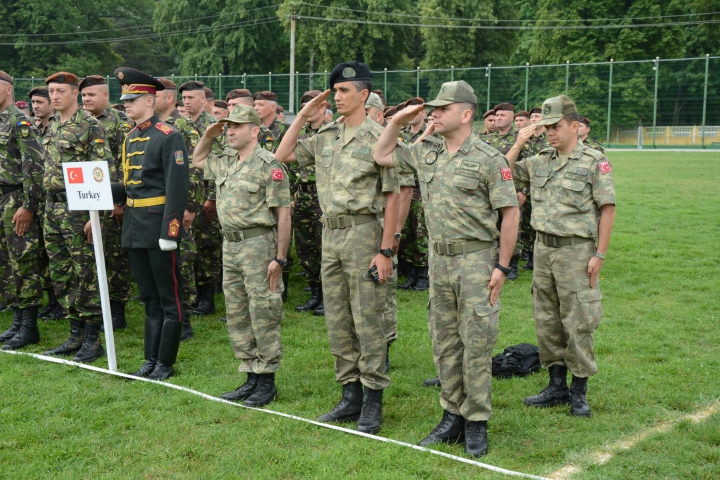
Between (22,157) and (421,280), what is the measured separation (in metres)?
5.07

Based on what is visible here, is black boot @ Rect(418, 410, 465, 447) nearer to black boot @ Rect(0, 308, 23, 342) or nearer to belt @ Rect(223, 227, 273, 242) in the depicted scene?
belt @ Rect(223, 227, 273, 242)

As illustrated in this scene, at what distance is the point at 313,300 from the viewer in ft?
28.9

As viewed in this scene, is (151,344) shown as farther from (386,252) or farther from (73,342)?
(386,252)

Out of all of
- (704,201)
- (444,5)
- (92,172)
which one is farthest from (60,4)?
(92,172)

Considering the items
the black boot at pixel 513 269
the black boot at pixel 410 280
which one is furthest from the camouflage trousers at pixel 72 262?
the black boot at pixel 513 269

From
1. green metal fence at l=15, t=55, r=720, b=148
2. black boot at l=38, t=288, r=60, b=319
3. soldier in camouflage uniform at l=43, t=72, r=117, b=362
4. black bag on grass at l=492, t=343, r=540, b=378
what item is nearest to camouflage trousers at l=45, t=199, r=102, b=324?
soldier in camouflage uniform at l=43, t=72, r=117, b=362

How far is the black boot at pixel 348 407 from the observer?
522 cm

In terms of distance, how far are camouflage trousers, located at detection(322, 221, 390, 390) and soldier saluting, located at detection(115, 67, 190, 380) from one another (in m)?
1.42

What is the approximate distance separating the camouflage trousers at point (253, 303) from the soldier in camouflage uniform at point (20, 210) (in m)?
2.67

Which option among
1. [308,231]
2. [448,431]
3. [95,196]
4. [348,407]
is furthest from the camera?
[308,231]

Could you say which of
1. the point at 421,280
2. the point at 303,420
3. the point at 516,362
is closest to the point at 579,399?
the point at 516,362

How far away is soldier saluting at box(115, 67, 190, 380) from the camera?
19.3 feet

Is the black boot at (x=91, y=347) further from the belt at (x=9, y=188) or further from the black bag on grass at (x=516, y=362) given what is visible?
the black bag on grass at (x=516, y=362)

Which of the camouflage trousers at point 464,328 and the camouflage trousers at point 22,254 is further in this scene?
the camouflage trousers at point 22,254
